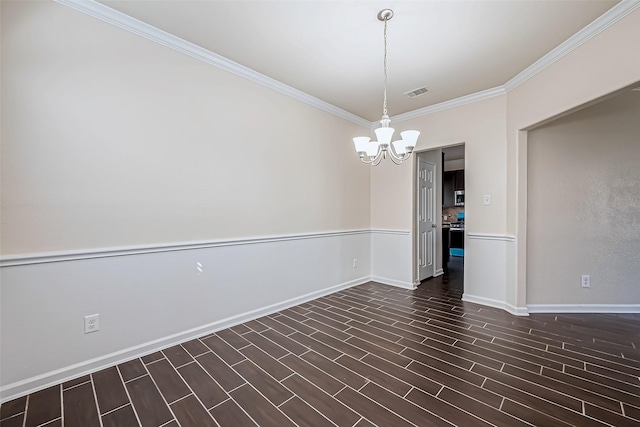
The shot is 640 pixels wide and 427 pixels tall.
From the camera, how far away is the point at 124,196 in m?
2.17

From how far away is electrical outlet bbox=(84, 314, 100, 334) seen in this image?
2.01 m

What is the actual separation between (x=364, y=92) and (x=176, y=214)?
2.67 m

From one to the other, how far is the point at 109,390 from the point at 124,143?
182 cm

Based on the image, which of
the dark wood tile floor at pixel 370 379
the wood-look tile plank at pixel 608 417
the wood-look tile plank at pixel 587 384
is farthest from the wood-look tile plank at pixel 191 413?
the wood-look tile plank at pixel 587 384

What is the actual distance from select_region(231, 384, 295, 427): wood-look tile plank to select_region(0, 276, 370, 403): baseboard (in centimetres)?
96

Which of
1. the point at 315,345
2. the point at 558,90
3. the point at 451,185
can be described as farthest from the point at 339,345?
the point at 451,185

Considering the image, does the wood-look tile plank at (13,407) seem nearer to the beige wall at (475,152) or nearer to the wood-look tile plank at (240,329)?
the wood-look tile plank at (240,329)

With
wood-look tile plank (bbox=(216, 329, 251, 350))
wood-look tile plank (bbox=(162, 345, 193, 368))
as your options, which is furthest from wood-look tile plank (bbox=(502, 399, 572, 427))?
wood-look tile plank (bbox=(162, 345, 193, 368))

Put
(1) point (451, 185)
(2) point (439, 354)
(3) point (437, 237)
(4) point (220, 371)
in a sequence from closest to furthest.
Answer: (4) point (220, 371) < (2) point (439, 354) < (3) point (437, 237) < (1) point (451, 185)

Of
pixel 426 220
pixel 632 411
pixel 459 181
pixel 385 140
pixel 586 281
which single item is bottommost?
pixel 632 411

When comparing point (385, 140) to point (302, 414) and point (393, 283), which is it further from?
point (393, 283)

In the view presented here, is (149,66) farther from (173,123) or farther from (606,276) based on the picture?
(606,276)

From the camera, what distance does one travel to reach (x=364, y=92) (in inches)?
137

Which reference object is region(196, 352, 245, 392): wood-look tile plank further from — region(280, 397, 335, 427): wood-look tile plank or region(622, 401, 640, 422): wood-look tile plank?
region(622, 401, 640, 422): wood-look tile plank
